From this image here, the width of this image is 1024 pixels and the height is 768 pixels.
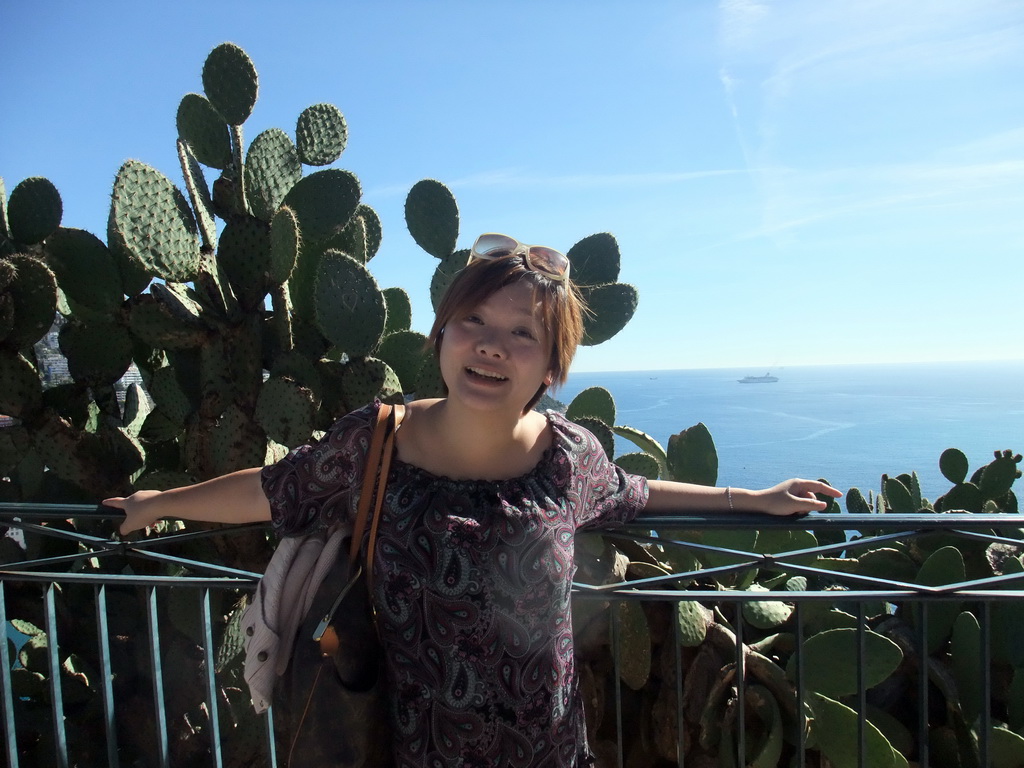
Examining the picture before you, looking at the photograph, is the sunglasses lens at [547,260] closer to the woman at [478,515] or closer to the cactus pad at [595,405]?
the woman at [478,515]

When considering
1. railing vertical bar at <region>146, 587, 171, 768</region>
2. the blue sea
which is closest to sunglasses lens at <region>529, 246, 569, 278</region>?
railing vertical bar at <region>146, 587, 171, 768</region>

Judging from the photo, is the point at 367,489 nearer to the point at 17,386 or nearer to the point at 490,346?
the point at 490,346

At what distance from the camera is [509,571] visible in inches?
52.5

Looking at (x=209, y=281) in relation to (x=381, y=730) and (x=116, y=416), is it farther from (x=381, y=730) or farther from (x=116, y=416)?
(x=381, y=730)

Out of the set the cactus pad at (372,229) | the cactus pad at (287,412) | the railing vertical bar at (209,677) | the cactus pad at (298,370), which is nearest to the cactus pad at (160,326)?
the cactus pad at (298,370)

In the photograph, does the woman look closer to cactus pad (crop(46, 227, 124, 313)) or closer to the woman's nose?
the woman's nose

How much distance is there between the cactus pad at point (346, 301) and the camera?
3355 millimetres

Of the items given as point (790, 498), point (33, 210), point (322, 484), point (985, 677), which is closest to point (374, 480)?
point (322, 484)

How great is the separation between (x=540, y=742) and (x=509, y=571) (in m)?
0.31

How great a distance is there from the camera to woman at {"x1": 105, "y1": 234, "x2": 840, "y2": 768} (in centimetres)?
133

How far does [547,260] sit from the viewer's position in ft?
4.75

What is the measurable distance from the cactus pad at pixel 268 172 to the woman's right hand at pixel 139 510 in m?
2.32

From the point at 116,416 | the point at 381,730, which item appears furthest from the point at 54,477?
the point at 381,730

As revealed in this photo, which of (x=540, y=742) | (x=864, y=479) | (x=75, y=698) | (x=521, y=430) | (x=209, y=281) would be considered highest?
(x=209, y=281)
